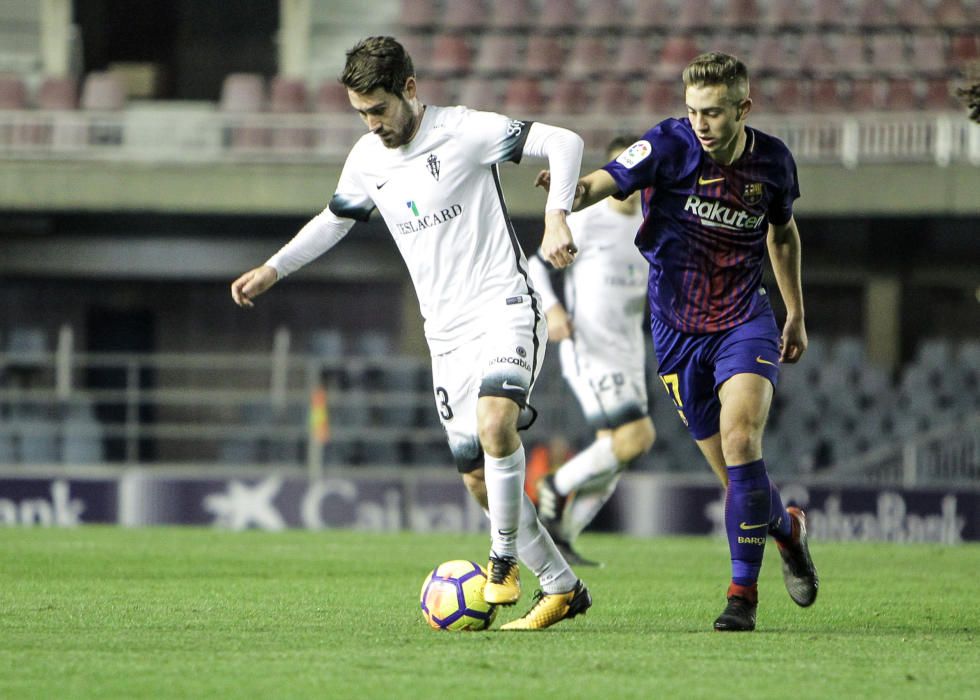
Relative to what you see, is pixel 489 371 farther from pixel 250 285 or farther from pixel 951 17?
pixel 951 17

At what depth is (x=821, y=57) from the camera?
21188 millimetres

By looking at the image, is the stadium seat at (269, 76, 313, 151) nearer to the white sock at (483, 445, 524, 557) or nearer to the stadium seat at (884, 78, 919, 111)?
the stadium seat at (884, 78, 919, 111)

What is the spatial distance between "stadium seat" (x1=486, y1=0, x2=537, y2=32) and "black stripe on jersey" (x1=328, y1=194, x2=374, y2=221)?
16.3 meters

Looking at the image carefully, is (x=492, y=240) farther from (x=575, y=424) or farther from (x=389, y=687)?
(x=575, y=424)

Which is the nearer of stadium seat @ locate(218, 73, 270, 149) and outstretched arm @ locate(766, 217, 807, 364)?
outstretched arm @ locate(766, 217, 807, 364)

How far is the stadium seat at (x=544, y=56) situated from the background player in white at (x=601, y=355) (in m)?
11.9

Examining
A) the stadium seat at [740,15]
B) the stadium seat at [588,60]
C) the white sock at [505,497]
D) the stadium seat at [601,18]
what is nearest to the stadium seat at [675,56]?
the stadium seat at [740,15]

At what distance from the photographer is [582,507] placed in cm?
988

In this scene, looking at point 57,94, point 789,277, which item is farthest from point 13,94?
point 789,277

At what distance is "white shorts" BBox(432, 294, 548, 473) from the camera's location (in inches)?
234

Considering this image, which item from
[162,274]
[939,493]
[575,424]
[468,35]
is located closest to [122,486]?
[575,424]

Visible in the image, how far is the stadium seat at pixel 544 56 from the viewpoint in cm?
2156

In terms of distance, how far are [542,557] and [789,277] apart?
5.04 ft

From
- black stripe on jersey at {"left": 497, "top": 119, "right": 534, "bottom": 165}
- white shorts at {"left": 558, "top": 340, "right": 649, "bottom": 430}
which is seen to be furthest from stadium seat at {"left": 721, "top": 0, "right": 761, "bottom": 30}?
black stripe on jersey at {"left": 497, "top": 119, "right": 534, "bottom": 165}
